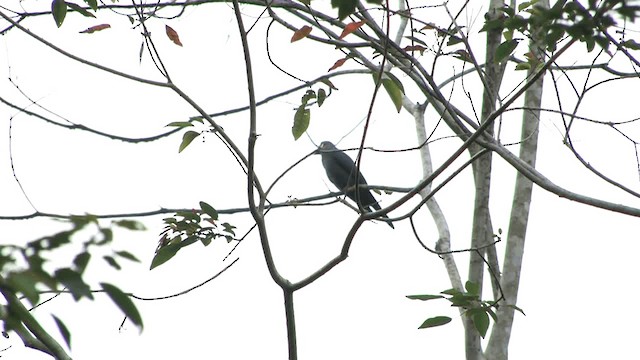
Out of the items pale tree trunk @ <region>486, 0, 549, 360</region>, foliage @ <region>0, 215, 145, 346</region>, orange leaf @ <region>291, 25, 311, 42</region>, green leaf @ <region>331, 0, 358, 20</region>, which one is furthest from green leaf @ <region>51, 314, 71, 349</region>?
pale tree trunk @ <region>486, 0, 549, 360</region>

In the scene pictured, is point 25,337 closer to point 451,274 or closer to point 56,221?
point 56,221

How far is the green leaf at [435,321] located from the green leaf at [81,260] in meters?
1.85

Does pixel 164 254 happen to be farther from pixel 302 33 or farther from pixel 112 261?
pixel 112 261

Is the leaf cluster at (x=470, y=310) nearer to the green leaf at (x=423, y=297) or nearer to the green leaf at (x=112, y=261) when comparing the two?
the green leaf at (x=423, y=297)

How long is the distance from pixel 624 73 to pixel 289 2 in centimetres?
149

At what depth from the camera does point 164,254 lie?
2.92 m

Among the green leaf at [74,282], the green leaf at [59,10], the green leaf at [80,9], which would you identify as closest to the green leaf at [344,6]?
the green leaf at [74,282]

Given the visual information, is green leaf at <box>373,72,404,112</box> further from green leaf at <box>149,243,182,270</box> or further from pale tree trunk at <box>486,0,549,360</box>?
pale tree trunk at <box>486,0,549,360</box>

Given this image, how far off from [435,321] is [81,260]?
6.12 ft

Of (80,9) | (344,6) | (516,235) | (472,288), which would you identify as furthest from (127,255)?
(516,235)

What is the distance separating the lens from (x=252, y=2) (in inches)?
151

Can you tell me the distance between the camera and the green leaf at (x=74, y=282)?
1167 millimetres

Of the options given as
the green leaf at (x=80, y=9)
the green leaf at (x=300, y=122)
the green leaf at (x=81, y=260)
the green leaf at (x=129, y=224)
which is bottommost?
the green leaf at (x=81, y=260)

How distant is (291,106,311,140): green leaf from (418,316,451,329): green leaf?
30.1 inches
